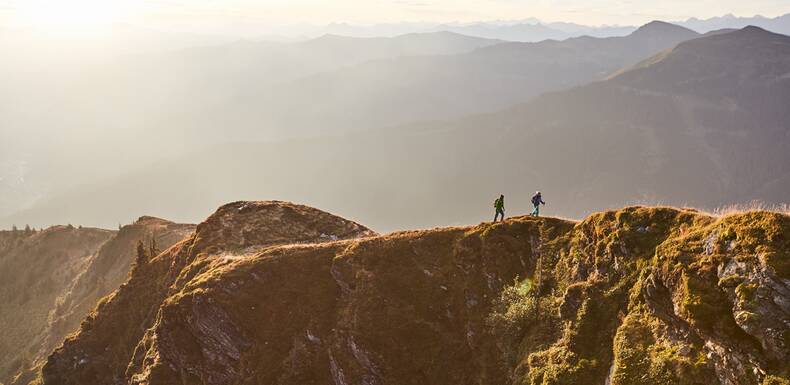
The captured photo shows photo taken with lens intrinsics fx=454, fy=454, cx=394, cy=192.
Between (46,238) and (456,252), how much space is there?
401ft

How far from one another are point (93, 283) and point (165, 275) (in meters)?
55.3

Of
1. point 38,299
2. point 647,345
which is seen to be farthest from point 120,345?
point 38,299

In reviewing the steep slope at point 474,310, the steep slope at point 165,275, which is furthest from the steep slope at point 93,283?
the steep slope at point 474,310

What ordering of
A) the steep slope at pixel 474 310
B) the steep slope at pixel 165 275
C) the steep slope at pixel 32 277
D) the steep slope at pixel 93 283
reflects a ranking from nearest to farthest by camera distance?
the steep slope at pixel 474 310 → the steep slope at pixel 165 275 → the steep slope at pixel 93 283 → the steep slope at pixel 32 277

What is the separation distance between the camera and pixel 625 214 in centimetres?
2847

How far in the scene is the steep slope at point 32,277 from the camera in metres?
85.2

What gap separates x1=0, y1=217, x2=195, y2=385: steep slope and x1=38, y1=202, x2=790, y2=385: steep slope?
38321 millimetres

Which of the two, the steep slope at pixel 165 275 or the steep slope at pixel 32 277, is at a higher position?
the steep slope at pixel 165 275

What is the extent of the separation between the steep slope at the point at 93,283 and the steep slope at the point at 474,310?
38.3 m

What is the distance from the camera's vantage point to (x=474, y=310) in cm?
3155

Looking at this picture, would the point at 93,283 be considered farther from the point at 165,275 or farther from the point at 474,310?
the point at 474,310

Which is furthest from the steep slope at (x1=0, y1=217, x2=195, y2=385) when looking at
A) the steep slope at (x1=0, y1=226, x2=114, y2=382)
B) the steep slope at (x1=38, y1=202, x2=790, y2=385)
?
the steep slope at (x1=38, y1=202, x2=790, y2=385)

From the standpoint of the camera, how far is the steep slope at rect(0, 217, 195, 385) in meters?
77.5

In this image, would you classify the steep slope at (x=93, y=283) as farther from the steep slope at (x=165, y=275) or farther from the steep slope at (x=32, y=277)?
the steep slope at (x=165, y=275)
